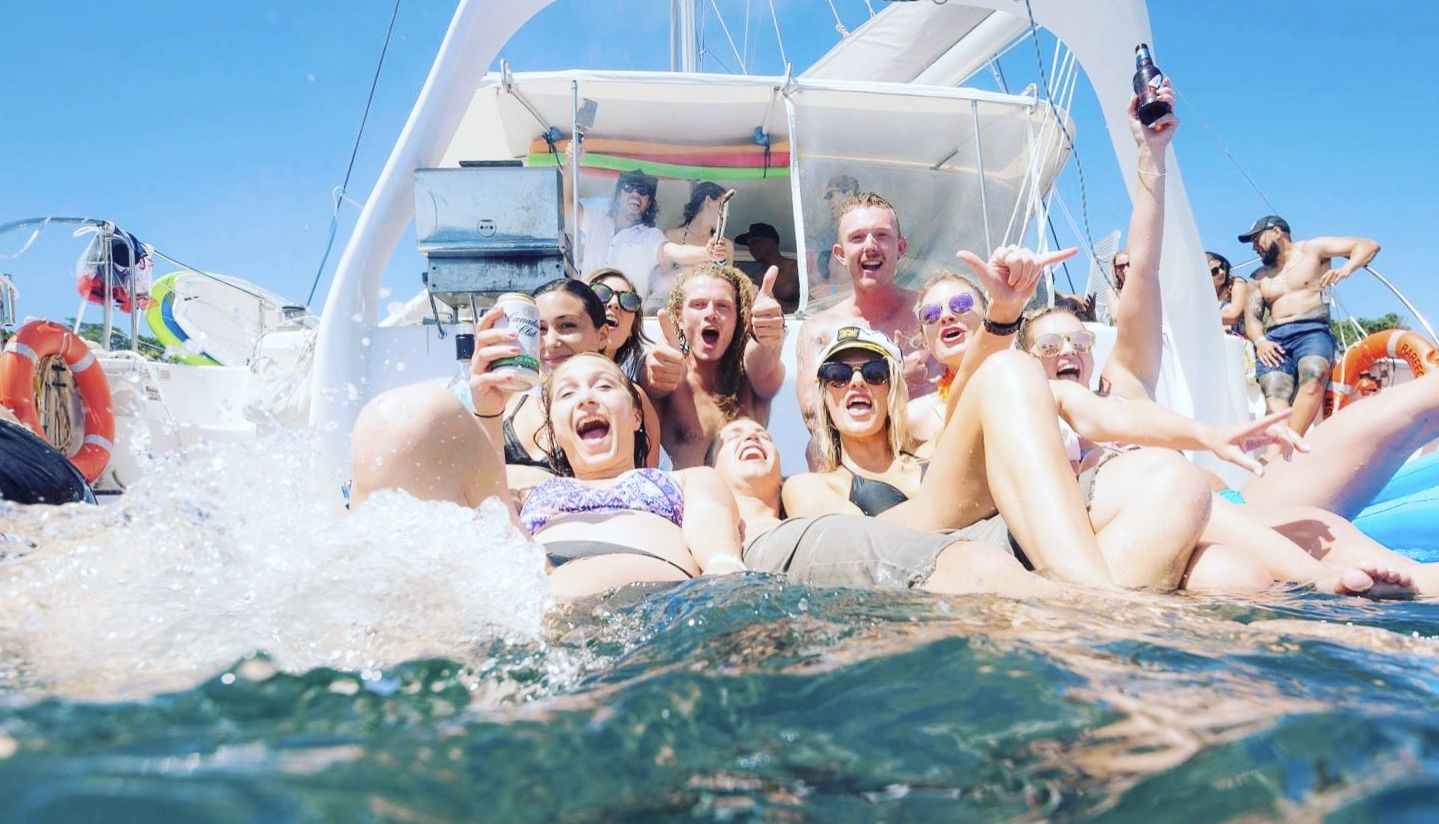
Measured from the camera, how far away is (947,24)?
5762 millimetres

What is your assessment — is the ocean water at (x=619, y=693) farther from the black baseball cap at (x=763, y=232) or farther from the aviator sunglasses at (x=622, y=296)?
the black baseball cap at (x=763, y=232)

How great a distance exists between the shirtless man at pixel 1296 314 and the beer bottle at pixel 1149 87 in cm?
390

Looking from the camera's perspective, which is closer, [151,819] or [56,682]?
[151,819]

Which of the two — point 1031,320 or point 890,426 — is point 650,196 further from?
point 890,426

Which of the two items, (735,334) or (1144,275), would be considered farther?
(735,334)

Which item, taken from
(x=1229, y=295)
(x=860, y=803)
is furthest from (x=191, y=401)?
(x=1229, y=295)

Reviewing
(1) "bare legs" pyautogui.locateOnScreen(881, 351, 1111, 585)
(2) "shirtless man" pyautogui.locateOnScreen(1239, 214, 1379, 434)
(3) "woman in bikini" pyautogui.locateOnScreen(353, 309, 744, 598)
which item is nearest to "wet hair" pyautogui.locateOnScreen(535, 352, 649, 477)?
(3) "woman in bikini" pyautogui.locateOnScreen(353, 309, 744, 598)

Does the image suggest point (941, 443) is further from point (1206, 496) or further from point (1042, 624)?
point (1042, 624)

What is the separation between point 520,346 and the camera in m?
1.91

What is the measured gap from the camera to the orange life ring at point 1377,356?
4.98 metres

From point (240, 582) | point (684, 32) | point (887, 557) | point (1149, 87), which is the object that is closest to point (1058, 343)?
point (1149, 87)

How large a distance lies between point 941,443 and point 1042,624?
84 centimetres

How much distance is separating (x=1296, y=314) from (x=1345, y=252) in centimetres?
56

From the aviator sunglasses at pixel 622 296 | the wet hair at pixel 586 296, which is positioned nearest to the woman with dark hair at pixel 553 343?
the wet hair at pixel 586 296
